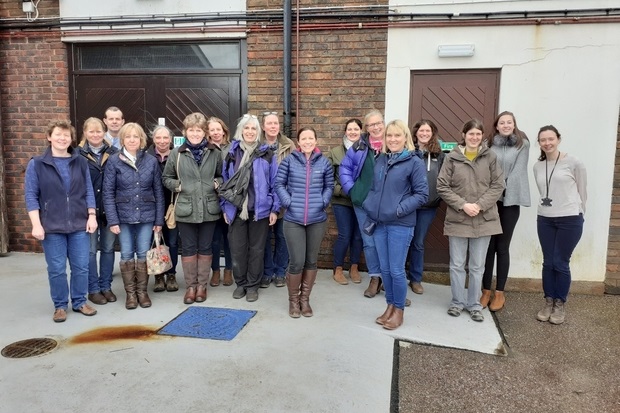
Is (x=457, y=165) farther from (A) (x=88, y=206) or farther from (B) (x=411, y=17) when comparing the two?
(A) (x=88, y=206)

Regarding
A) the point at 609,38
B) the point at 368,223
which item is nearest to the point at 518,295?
the point at 368,223

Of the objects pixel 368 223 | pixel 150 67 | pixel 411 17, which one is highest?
pixel 411 17

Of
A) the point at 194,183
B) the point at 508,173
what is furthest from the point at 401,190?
the point at 194,183

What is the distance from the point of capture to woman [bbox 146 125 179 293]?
484cm

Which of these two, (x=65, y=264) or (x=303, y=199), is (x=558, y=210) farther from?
(x=65, y=264)

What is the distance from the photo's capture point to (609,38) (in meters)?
5.32

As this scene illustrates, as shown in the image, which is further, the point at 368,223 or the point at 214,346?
the point at 368,223

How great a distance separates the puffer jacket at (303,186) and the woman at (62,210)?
1762 millimetres

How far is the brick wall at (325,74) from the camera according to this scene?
19.0ft

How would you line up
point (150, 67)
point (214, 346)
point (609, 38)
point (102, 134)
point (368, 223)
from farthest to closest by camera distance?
1. point (150, 67)
2. point (609, 38)
3. point (102, 134)
4. point (368, 223)
5. point (214, 346)

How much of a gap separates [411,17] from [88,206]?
4.15m

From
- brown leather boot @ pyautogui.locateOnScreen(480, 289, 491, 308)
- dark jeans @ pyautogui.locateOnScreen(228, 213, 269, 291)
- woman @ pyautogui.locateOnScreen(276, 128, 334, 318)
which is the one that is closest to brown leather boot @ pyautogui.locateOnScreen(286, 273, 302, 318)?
woman @ pyautogui.locateOnScreen(276, 128, 334, 318)

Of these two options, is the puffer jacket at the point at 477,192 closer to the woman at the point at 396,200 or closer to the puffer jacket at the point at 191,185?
the woman at the point at 396,200

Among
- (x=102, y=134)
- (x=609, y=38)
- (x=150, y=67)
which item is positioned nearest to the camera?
(x=102, y=134)
